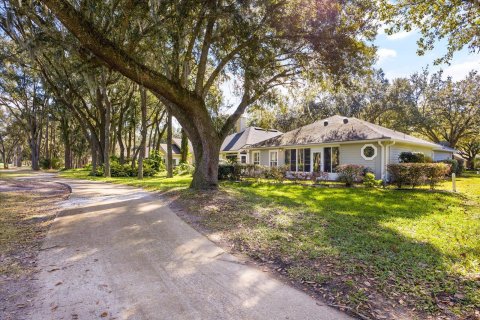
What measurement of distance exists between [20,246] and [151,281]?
3.10 m

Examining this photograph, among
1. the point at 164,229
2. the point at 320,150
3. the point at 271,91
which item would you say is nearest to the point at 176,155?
the point at 320,150

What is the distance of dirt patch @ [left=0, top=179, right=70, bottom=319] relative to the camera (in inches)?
123

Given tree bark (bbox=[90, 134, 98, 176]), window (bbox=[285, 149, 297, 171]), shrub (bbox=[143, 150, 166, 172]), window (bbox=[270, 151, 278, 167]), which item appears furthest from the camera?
shrub (bbox=[143, 150, 166, 172])

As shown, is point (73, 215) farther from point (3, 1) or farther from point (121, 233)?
point (3, 1)

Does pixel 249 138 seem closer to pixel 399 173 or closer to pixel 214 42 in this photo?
pixel 399 173

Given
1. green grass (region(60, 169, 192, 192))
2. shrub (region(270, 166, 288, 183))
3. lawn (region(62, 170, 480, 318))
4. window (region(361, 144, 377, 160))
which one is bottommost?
lawn (region(62, 170, 480, 318))

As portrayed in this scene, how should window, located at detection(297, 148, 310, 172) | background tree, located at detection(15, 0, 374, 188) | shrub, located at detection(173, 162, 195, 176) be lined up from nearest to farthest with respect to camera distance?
background tree, located at detection(15, 0, 374, 188) → window, located at detection(297, 148, 310, 172) → shrub, located at detection(173, 162, 195, 176)

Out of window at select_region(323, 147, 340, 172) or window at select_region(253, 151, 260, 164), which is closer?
window at select_region(323, 147, 340, 172)

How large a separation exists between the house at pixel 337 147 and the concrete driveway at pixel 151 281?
45.0ft

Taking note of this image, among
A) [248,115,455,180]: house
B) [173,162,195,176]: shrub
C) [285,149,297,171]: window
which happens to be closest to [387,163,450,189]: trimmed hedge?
[248,115,455,180]: house

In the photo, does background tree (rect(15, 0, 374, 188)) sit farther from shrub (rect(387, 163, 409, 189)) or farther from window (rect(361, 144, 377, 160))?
window (rect(361, 144, 377, 160))

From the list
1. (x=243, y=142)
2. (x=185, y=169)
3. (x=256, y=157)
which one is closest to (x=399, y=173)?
(x=256, y=157)

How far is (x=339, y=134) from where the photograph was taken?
60.1 feet

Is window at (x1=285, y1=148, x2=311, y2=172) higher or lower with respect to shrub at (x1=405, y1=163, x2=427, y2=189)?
higher
